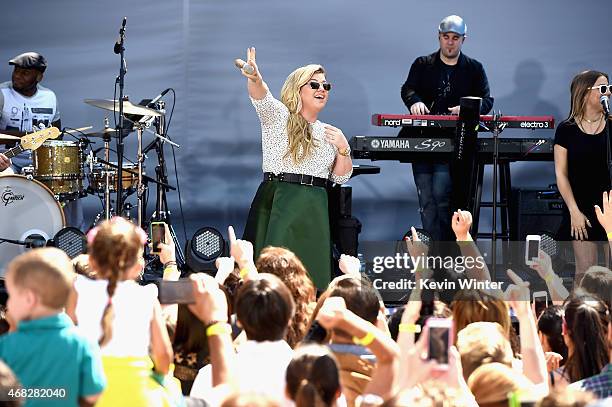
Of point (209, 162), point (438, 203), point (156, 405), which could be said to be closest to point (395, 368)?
point (156, 405)

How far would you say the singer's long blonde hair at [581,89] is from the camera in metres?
7.16

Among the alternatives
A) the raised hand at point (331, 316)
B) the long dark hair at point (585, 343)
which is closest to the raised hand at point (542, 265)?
the long dark hair at point (585, 343)

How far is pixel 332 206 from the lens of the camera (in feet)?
27.3

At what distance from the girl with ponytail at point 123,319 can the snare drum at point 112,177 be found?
17.0 ft

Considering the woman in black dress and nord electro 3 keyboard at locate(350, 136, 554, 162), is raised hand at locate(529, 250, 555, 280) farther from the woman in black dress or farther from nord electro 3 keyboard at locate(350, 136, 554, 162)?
nord electro 3 keyboard at locate(350, 136, 554, 162)

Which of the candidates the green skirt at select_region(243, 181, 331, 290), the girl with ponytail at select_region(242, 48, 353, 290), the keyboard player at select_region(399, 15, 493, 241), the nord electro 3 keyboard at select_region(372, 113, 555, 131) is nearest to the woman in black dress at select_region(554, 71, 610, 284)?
the nord electro 3 keyboard at select_region(372, 113, 555, 131)

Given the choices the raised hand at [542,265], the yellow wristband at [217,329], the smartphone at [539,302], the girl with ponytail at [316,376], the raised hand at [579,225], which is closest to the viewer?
the girl with ponytail at [316,376]

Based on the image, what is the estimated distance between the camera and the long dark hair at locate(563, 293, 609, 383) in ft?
13.7

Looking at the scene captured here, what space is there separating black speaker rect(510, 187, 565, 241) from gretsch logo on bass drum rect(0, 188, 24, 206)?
3.77m

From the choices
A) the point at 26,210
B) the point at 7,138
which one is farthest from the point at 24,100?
the point at 26,210

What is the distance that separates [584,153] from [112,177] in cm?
372

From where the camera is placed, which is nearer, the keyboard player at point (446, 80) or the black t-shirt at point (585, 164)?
the black t-shirt at point (585, 164)

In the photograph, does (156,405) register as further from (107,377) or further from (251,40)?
(251,40)

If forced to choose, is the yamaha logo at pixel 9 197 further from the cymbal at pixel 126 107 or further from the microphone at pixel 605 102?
the microphone at pixel 605 102
